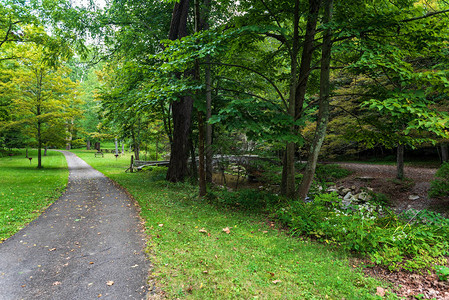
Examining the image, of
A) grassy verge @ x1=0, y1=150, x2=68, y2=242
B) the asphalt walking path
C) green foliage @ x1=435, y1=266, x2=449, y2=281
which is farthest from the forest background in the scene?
grassy verge @ x1=0, y1=150, x2=68, y2=242

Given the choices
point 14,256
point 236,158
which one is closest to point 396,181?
point 236,158

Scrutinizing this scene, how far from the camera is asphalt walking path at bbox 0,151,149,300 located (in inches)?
117

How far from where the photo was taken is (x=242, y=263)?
3553mm

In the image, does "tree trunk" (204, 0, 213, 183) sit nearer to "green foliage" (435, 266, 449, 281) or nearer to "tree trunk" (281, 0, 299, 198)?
"tree trunk" (281, 0, 299, 198)

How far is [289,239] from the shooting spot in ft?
14.6

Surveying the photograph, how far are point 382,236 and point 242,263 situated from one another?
8.03ft

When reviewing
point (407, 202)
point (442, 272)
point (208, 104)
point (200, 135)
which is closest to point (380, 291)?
point (442, 272)

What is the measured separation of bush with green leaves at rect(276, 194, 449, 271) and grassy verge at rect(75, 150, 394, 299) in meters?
0.35

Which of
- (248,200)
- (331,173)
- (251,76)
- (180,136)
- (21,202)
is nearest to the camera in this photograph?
(248,200)

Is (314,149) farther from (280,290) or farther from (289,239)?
(280,290)

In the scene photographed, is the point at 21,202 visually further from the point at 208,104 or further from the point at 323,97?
the point at 323,97

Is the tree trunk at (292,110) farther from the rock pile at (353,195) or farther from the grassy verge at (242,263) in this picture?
the rock pile at (353,195)

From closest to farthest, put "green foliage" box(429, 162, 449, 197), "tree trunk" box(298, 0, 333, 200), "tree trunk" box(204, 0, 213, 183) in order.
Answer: "tree trunk" box(298, 0, 333, 200)
"tree trunk" box(204, 0, 213, 183)
"green foliage" box(429, 162, 449, 197)

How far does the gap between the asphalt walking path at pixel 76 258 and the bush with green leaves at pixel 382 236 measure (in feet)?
10.6
